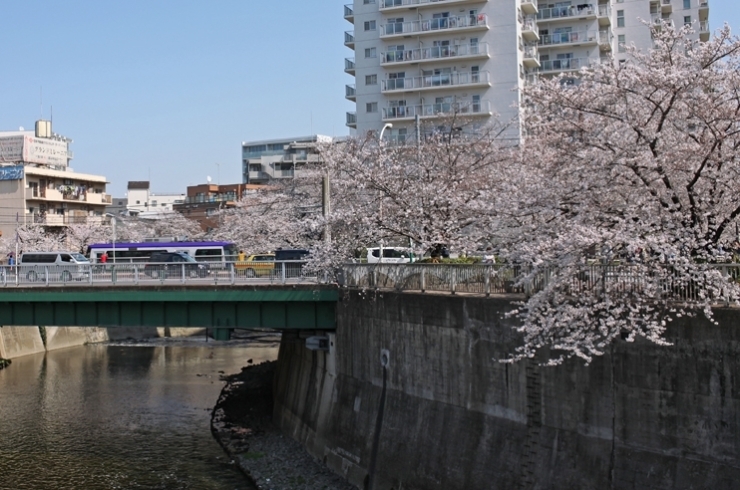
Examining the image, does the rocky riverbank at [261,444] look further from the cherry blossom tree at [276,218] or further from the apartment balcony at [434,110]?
the apartment balcony at [434,110]

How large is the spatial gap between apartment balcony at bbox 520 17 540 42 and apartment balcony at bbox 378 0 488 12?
12.9 feet

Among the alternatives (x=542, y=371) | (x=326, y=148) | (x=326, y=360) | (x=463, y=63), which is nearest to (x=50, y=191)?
(x=326, y=148)

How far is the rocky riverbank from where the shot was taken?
23.8 m

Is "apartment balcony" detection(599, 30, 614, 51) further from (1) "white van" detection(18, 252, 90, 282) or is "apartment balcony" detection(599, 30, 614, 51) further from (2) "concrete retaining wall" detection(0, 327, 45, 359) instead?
(2) "concrete retaining wall" detection(0, 327, 45, 359)

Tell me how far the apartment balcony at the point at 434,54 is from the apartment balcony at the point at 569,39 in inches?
280

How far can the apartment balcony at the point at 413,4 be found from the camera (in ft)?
183

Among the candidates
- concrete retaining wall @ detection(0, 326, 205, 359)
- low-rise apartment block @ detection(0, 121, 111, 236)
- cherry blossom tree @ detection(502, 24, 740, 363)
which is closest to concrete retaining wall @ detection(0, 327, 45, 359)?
A: concrete retaining wall @ detection(0, 326, 205, 359)

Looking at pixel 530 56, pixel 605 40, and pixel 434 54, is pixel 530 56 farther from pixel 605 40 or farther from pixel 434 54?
pixel 605 40

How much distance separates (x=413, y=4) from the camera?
188 feet

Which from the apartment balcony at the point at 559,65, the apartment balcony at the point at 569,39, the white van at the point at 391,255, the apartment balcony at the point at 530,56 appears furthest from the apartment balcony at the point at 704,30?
the white van at the point at 391,255

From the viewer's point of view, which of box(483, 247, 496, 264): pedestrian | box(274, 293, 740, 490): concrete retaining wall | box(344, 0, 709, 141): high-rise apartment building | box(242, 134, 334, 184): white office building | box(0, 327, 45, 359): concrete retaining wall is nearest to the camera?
box(274, 293, 740, 490): concrete retaining wall

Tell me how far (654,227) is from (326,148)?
1450 inches

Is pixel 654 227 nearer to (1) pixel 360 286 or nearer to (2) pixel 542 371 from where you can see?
(2) pixel 542 371

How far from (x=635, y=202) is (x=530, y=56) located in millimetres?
43009
